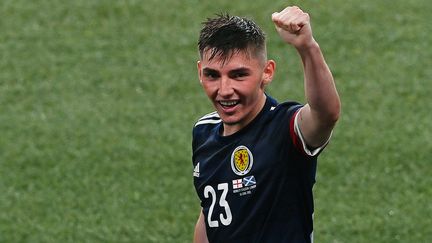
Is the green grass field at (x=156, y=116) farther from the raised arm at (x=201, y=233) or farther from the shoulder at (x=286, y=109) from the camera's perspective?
the shoulder at (x=286, y=109)

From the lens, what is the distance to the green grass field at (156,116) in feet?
31.9

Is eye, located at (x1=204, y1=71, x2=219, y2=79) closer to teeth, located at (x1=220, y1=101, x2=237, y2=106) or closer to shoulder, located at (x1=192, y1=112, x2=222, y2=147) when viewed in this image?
teeth, located at (x1=220, y1=101, x2=237, y2=106)

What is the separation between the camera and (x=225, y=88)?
548 cm

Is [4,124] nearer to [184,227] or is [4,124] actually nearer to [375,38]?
[184,227]

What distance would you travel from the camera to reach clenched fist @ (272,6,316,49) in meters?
4.93

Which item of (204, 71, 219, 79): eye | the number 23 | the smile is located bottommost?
the number 23

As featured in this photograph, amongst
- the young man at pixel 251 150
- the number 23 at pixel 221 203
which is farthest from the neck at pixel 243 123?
the number 23 at pixel 221 203

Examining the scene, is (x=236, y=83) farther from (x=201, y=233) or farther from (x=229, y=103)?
(x=201, y=233)

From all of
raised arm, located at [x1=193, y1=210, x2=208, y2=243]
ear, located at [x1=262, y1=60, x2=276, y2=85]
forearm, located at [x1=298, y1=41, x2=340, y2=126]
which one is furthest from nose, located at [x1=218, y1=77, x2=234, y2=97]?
raised arm, located at [x1=193, y1=210, x2=208, y2=243]

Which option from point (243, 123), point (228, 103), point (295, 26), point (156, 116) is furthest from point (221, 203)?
point (156, 116)

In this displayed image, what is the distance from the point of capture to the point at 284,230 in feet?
18.5

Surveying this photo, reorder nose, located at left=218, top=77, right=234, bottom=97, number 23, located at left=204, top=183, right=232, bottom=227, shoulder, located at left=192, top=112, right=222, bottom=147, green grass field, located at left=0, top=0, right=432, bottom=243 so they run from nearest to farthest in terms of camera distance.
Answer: nose, located at left=218, top=77, right=234, bottom=97
number 23, located at left=204, top=183, right=232, bottom=227
shoulder, located at left=192, top=112, right=222, bottom=147
green grass field, located at left=0, top=0, right=432, bottom=243

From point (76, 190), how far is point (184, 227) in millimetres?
1174

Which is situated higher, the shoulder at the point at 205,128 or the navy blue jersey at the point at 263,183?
the shoulder at the point at 205,128
